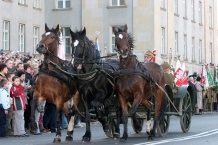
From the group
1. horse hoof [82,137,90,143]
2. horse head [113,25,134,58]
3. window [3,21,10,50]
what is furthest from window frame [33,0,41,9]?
horse hoof [82,137,90,143]

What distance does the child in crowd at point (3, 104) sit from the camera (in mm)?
21172

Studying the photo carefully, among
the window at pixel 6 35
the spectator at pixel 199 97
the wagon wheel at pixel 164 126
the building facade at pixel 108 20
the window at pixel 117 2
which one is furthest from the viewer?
the window at pixel 117 2

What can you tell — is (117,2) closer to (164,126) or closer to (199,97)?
(199,97)

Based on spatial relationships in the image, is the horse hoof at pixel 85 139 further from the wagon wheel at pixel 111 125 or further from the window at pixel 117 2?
the window at pixel 117 2

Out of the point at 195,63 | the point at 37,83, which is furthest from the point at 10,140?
the point at 195,63

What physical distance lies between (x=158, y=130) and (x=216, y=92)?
77.7 feet

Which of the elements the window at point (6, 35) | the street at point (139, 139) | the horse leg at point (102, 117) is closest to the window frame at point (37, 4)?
the window at point (6, 35)

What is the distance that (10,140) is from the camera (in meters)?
19.9

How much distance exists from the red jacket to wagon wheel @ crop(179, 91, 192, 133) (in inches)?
172

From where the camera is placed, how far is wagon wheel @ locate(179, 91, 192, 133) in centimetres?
2155

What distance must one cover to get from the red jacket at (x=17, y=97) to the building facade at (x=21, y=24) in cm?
2230

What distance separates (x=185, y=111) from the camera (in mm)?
21938

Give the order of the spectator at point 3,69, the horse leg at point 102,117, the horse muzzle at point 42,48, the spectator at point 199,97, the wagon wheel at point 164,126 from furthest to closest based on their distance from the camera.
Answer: the spectator at point 199,97 → the spectator at point 3,69 → the wagon wheel at point 164,126 → the horse leg at point 102,117 → the horse muzzle at point 42,48

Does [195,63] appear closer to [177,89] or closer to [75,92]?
[177,89]
